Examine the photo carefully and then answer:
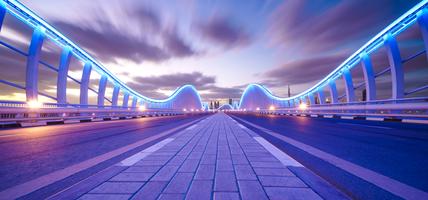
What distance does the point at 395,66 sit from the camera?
56.0 feet

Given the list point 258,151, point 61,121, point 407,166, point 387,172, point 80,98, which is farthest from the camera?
point 80,98

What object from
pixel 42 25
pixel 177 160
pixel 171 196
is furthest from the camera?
pixel 42 25

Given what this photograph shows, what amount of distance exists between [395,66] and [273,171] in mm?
20150

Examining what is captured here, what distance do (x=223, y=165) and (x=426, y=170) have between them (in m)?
2.83

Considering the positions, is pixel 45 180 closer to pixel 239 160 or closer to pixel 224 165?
pixel 224 165

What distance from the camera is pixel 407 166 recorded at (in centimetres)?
314

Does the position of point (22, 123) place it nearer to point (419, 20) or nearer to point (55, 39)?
point (55, 39)

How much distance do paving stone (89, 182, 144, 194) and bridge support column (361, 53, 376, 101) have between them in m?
23.1

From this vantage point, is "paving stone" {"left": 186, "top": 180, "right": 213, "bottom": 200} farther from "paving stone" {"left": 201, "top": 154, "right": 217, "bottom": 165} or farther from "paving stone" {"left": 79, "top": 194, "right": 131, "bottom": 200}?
"paving stone" {"left": 201, "top": 154, "right": 217, "bottom": 165}

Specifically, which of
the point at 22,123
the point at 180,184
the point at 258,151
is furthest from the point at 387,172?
the point at 22,123

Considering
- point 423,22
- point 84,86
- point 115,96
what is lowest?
point 84,86

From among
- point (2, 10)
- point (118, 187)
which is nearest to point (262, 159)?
point (118, 187)

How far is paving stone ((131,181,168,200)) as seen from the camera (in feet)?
6.78

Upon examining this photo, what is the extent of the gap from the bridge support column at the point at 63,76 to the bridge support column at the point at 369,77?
88.9 feet
